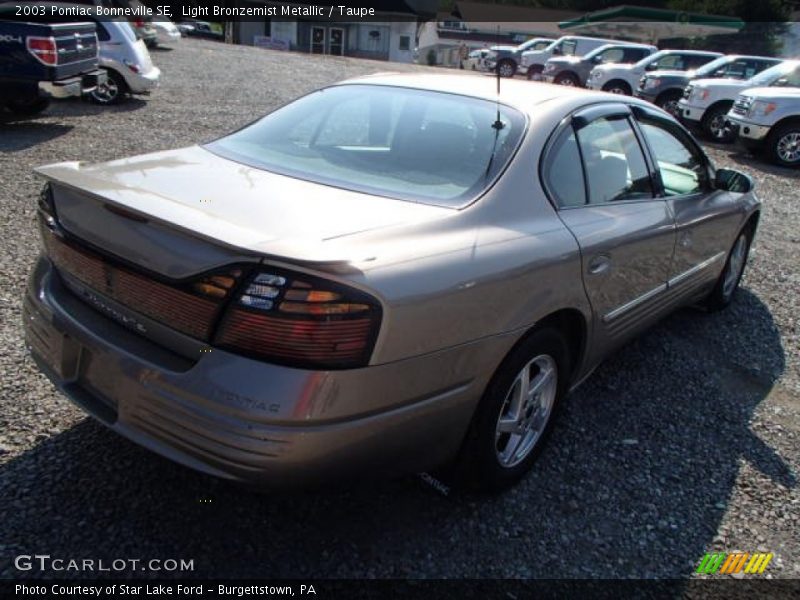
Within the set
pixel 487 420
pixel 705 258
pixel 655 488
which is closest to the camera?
pixel 487 420

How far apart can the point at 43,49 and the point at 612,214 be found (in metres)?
7.90

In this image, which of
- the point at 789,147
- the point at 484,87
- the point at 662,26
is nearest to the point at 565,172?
the point at 484,87

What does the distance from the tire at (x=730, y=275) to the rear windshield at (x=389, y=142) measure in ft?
9.04

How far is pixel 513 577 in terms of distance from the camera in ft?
7.93

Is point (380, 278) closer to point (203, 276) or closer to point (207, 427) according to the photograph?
point (203, 276)

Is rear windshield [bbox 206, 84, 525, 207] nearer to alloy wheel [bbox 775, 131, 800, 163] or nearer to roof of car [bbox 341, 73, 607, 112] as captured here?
roof of car [bbox 341, 73, 607, 112]

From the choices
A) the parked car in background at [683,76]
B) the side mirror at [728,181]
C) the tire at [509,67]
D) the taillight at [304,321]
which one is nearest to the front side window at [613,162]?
the side mirror at [728,181]

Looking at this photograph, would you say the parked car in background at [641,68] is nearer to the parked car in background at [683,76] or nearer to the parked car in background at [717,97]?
the parked car in background at [683,76]

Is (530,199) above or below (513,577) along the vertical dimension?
above

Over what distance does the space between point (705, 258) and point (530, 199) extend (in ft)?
7.06

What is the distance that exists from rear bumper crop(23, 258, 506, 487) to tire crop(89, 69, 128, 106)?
Answer: 10.2m

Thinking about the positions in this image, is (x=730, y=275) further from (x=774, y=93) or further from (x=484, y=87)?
(x=774, y=93)

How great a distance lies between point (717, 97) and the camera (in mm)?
14164

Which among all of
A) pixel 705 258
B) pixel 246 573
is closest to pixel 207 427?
pixel 246 573
